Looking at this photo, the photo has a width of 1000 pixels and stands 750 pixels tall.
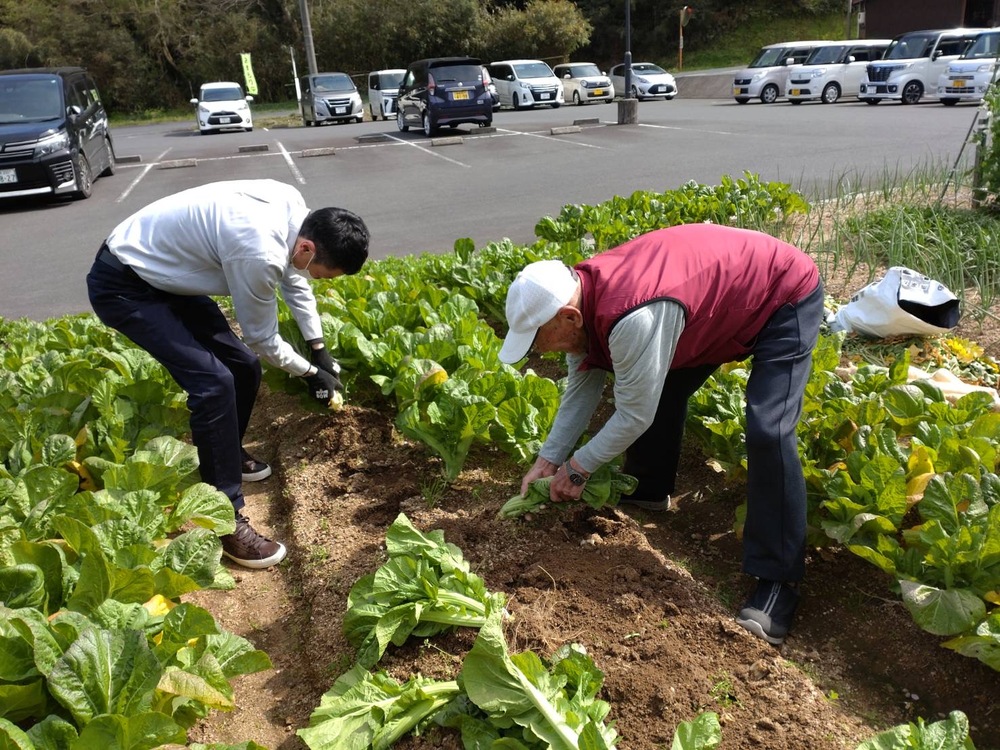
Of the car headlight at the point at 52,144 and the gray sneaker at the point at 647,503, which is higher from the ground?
the car headlight at the point at 52,144

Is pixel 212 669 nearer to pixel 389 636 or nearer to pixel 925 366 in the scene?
pixel 389 636

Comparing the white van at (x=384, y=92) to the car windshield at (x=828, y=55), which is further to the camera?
the white van at (x=384, y=92)

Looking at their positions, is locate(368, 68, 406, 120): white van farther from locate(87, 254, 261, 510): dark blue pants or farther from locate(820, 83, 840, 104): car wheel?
locate(87, 254, 261, 510): dark blue pants

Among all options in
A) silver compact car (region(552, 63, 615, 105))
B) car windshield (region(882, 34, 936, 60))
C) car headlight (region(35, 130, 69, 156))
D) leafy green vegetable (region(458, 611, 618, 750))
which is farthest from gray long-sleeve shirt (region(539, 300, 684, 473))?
silver compact car (region(552, 63, 615, 105))

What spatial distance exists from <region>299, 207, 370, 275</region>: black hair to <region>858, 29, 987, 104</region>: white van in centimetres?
2178

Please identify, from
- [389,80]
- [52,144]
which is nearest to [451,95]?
[389,80]

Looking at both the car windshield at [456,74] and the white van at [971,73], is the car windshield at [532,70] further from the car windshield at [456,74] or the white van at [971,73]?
the white van at [971,73]

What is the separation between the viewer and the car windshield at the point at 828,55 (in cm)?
2516

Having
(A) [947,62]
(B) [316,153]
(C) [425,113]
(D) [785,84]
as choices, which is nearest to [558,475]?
(B) [316,153]

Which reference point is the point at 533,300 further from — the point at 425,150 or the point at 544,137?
the point at 544,137

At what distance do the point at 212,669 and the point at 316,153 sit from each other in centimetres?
1723

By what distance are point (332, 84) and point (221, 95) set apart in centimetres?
398

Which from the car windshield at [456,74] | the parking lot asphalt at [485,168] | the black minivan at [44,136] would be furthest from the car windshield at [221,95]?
the black minivan at [44,136]

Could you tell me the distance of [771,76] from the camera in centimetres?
2583
